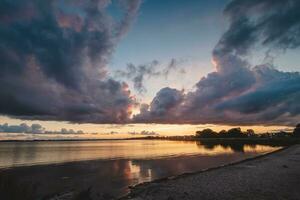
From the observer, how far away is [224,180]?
102 ft

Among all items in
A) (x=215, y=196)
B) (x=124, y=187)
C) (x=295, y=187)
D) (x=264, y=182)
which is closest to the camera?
(x=215, y=196)

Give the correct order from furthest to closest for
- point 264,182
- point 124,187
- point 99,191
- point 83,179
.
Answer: point 83,179, point 124,187, point 99,191, point 264,182

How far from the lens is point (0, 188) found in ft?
106

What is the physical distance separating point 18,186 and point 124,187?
16799 mm

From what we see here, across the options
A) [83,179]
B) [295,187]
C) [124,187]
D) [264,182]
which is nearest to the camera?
[295,187]

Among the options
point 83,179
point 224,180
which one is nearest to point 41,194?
point 83,179

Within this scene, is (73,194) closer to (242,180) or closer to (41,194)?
(41,194)

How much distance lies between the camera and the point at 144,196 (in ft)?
79.1

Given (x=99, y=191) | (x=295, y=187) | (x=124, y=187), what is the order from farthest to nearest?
(x=124, y=187)
(x=99, y=191)
(x=295, y=187)

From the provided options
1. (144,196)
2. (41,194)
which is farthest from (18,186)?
(144,196)

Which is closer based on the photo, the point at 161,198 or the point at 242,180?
the point at 161,198

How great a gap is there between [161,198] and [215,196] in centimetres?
550

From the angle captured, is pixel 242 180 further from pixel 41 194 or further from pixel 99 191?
pixel 41 194

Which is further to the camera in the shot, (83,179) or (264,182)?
(83,179)
